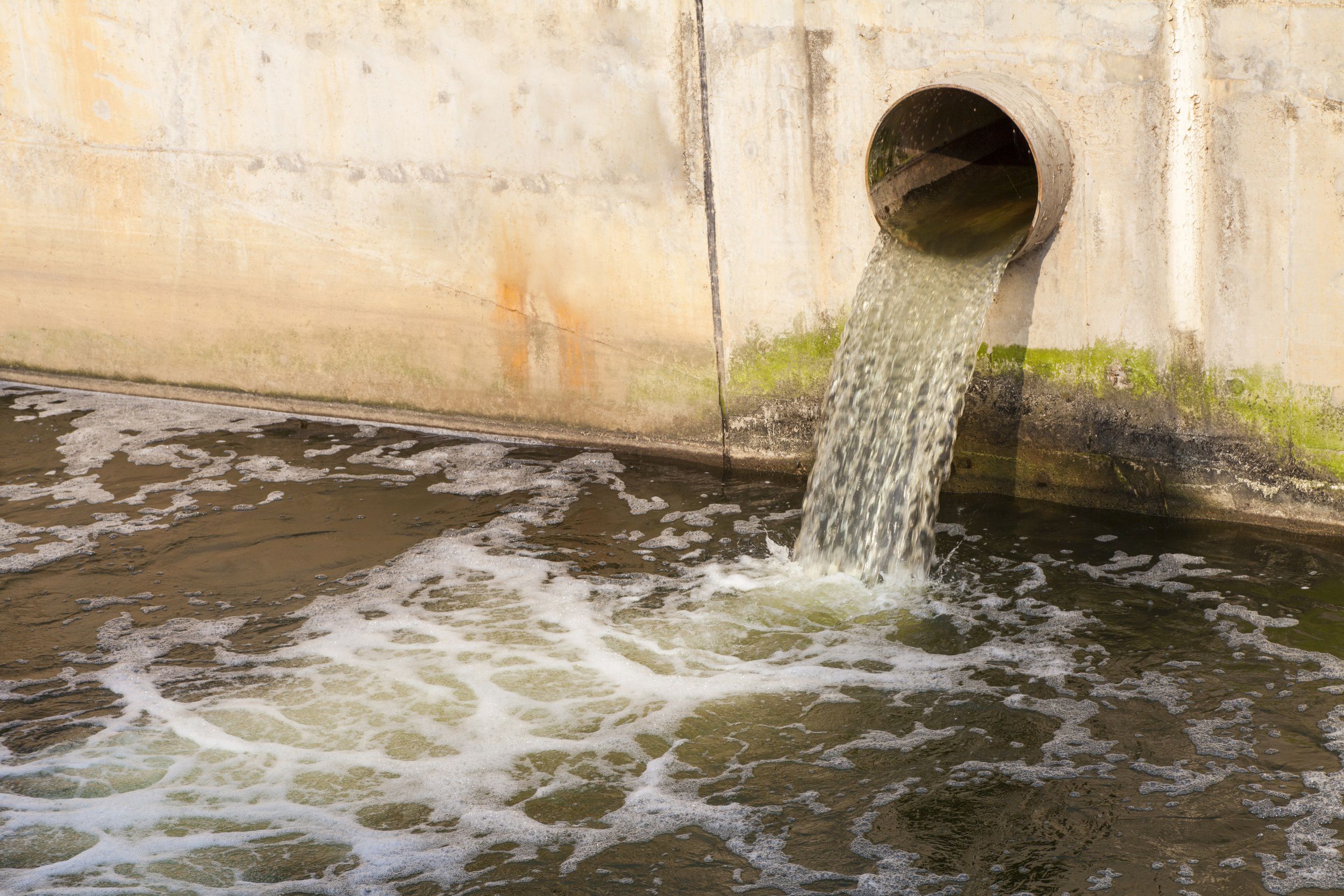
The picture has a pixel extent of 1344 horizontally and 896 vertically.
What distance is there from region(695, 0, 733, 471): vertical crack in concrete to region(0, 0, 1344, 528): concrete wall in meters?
0.02

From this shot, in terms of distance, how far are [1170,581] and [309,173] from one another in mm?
4799

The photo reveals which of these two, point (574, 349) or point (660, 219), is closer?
point (660, 219)

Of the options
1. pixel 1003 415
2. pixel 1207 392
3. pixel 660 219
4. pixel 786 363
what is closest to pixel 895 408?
pixel 1003 415

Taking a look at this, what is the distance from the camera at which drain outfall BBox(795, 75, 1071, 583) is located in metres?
5.34

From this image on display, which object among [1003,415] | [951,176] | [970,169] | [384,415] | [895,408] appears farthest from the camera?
[384,415]

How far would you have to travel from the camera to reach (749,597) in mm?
5164

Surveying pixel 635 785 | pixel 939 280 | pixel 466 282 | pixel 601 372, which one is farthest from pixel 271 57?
pixel 635 785

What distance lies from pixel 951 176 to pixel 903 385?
1.18 m

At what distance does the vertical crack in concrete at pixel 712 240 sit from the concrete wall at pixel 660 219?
0.06 ft

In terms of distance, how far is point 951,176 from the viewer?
615 cm

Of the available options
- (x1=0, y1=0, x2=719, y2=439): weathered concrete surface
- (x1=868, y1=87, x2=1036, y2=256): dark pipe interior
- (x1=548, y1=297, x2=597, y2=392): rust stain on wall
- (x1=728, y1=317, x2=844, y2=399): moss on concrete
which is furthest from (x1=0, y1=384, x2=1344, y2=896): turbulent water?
(x1=868, y1=87, x2=1036, y2=256): dark pipe interior

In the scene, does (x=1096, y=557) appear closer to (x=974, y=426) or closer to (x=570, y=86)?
(x=974, y=426)

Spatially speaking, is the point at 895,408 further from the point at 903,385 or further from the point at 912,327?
the point at 912,327

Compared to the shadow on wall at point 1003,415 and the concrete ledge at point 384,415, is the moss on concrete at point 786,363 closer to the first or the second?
the concrete ledge at point 384,415
